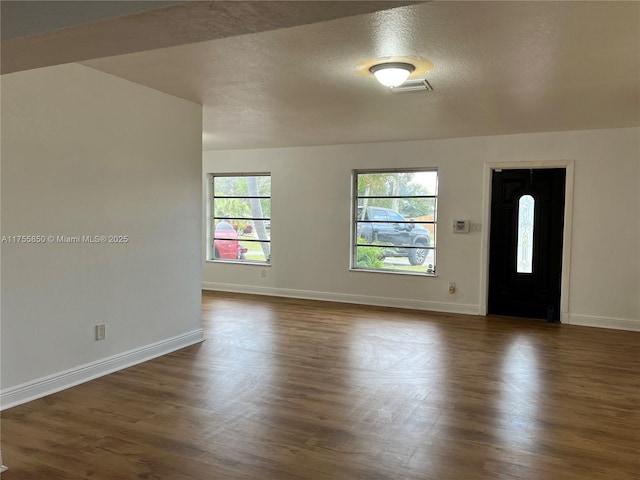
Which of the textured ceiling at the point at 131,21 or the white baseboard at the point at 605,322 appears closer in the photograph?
the textured ceiling at the point at 131,21

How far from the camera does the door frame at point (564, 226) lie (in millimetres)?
5812

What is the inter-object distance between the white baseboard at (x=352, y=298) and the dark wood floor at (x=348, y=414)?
141cm

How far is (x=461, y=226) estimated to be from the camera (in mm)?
6340

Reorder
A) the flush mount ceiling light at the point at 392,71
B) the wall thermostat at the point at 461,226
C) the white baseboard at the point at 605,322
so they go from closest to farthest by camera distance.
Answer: the flush mount ceiling light at the point at 392,71 < the white baseboard at the point at 605,322 < the wall thermostat at the point at 461,226

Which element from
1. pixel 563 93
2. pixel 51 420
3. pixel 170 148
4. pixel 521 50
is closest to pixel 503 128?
pixel 563 93

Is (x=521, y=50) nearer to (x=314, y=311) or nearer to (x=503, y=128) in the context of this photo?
(x=503, y=128)

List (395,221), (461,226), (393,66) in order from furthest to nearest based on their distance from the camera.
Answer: (395,221) → (461,226) → (393,66)

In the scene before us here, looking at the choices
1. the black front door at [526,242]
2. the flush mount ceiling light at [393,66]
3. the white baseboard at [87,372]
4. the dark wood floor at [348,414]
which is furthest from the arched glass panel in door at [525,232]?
the white baseboard at [87,372]

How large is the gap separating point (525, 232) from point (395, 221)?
173 cm

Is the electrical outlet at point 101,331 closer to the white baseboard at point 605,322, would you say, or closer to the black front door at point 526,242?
the black front door at point 526,242

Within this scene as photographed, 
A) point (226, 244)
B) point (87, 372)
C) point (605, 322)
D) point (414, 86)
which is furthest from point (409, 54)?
point (226, 244)

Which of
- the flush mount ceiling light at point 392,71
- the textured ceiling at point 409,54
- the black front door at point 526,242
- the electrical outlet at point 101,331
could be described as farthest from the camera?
the black front door at point 526,242

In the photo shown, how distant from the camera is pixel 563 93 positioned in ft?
13.0

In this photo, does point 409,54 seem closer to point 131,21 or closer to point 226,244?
point 131,21
